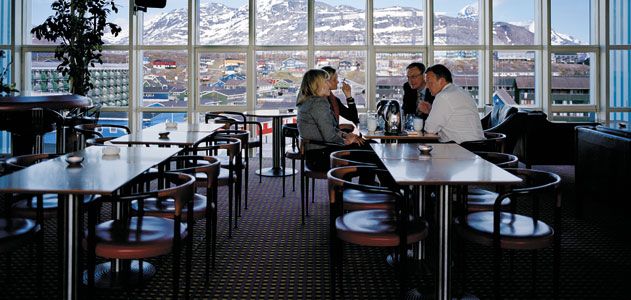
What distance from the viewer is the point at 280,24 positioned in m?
10.6

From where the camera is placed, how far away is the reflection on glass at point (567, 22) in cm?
1042

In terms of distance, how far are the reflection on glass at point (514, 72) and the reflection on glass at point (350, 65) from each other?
225 cm

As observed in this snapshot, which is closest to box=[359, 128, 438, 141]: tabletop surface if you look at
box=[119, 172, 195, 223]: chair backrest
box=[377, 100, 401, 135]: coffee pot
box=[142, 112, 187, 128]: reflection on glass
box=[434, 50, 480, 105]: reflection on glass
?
box=[377, 100, 401, 135]: coffee pot

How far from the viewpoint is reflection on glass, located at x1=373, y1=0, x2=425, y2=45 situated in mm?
10500

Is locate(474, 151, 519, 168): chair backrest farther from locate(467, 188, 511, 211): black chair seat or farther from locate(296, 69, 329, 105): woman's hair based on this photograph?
locate(296, 69, 329, 105): woman's hair

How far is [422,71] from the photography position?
6.92 m

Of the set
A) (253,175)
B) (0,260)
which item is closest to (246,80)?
(253,175)

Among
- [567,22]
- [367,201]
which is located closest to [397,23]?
[567,22]

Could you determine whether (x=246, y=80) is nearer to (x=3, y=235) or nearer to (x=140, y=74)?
(x=140, y=74)

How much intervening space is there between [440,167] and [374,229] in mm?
513

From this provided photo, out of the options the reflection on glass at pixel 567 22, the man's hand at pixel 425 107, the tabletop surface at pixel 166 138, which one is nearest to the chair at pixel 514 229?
the tabletop surface at pixel 166 138

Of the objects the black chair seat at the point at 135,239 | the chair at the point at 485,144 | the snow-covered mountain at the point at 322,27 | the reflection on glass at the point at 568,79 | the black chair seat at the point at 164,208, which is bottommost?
the black chair seat at the point at 135,239

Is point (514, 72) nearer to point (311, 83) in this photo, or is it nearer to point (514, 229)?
point (311, 83)

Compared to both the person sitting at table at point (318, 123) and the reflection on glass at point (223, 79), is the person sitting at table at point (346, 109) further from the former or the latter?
the reflection on glass at point (223, 79)
